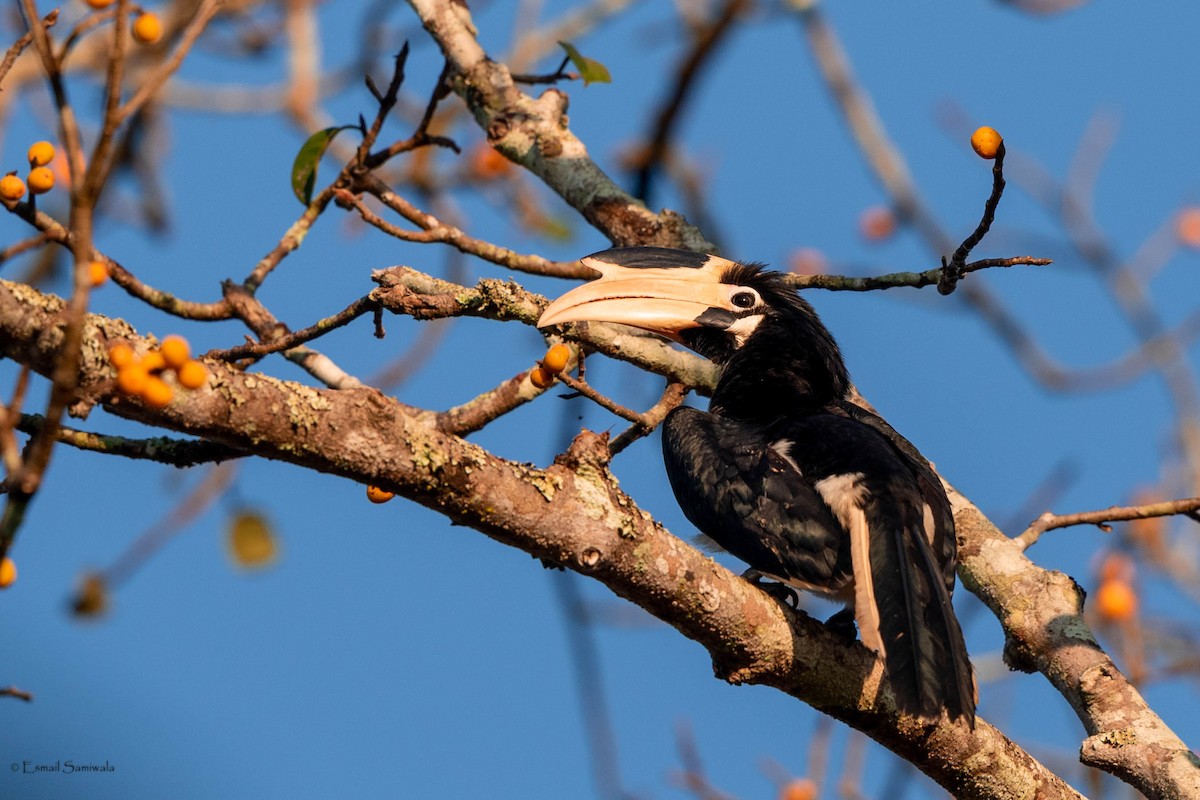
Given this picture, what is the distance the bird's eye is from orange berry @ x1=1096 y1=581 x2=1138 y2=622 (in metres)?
1.58

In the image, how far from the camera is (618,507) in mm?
2865

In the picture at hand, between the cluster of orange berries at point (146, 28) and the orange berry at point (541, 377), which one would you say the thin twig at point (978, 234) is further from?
the cluster of orange berries at point (146, 28)

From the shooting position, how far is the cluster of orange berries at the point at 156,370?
6.90 feet

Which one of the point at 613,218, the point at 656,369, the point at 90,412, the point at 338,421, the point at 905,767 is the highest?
the point at 613,218

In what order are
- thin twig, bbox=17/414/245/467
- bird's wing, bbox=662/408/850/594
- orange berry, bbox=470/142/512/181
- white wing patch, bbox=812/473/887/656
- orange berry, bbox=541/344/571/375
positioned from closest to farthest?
thin twig, bbox=17/414/245/467
orange berry, bbox=541/344/571/375
white wing patch, bbox=812/473/887/656
bird's wing, bbox=662/408/850/594
orange berry, bbox=470/142/512/181

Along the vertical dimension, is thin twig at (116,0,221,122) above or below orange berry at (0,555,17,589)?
above

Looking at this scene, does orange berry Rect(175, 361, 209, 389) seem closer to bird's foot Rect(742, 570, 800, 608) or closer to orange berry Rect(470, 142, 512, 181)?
bird's foot Rect(742, 570, 800, 608)

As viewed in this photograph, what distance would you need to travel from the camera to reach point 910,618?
3.22m

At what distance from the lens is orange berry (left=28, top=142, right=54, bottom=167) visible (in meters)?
2.90

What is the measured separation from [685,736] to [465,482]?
8.88 feet

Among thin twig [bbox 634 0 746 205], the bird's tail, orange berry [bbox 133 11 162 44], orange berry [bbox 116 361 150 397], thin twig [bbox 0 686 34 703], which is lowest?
thin twig [bbox 0 686 34 703]

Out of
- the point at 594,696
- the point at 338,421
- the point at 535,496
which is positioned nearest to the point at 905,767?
the point at 594,696

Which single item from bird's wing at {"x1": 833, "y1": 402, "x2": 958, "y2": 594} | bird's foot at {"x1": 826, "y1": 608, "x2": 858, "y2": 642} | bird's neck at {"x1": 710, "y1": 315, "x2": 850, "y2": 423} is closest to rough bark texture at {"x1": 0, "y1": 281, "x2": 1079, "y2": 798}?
bird's foot at {"x1": 826, "y1": 608, "x2": 858, "y2": 642}

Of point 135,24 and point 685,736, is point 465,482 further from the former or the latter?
point 685,736
